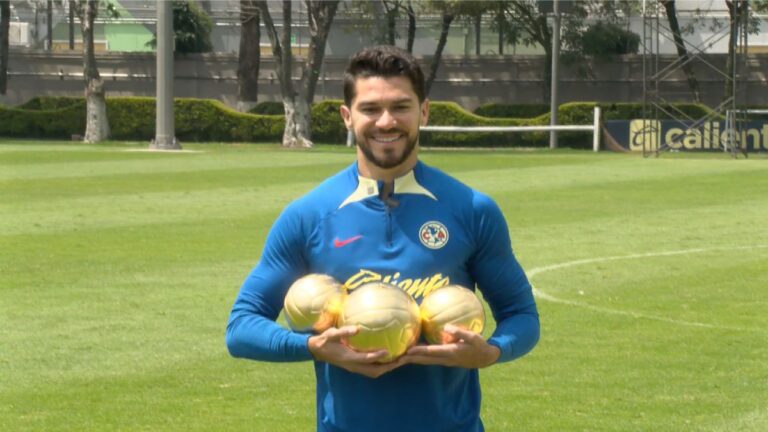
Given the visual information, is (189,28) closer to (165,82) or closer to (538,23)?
(538,23)

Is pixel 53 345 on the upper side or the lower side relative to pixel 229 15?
lower

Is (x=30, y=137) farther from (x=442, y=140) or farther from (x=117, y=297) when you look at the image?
(x=117, y=297)

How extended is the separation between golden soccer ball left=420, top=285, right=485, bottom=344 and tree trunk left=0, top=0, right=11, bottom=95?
58087 mm

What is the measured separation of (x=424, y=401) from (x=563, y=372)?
5.82 metres

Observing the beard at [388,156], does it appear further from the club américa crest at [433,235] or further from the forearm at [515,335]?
the forearm at [515,335]

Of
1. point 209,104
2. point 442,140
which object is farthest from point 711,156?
point 209,104

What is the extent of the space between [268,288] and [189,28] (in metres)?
60.2

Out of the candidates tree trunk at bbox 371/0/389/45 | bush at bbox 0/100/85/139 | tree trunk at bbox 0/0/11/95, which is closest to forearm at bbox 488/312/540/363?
bush at bbox 0/100/85/139

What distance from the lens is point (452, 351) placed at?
4297 mm

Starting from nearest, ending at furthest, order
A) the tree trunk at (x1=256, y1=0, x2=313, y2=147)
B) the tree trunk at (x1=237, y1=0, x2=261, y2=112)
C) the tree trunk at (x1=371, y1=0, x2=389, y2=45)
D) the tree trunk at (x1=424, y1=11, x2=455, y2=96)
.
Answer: the tree trunk at (x1=256, y1=0, x2=313, y2=147), the tree trunk at (x1=424, y1=11, x2=455, y2=96), the tree trunk at (x1=237, y1=0, x2=261, y2=112), the tree trunk at (x1=371, y1=0, x2=389, y2=45)

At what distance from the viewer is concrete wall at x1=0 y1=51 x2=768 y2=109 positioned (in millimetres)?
57844

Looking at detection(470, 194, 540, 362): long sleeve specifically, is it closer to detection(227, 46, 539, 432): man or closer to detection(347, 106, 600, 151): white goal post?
detection(227, 46, 539, 432): man

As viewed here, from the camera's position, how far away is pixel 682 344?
11.4 meters

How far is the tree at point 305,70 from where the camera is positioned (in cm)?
4672
